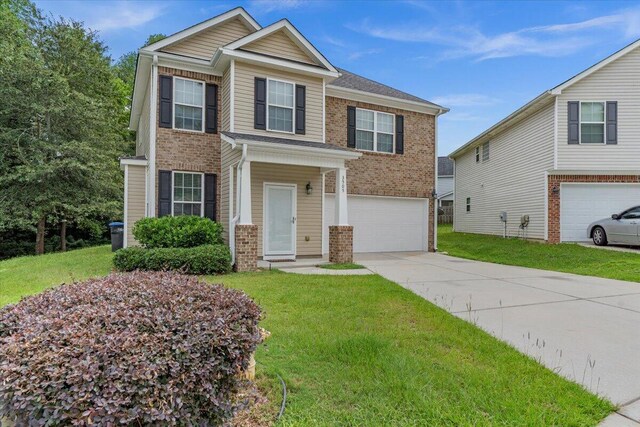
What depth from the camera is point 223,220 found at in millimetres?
10984

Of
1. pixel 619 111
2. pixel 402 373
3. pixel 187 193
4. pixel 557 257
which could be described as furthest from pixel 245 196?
pixel 619 111

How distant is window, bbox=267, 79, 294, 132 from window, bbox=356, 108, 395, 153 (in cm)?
303

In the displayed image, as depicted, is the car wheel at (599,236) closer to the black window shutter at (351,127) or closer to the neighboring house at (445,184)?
the black window shutter at (351,127)

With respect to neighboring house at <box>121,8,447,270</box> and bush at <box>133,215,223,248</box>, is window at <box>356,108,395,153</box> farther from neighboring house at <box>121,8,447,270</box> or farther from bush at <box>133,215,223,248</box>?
bush at <box>133,215,223,248</box>

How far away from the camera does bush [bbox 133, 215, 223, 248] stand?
28.9 ft

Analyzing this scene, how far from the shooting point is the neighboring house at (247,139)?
10156 millimetres

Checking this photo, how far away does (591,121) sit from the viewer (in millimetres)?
13898

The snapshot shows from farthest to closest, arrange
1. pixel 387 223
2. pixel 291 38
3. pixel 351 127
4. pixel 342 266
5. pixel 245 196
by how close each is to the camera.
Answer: pixel 387 223, pixel 351 127, pixel 291 38, pixel 342 266, pixel 245 196

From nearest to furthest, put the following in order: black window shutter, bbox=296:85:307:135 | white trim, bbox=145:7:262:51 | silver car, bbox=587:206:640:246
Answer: white trim, bbox=145:7:262:51, black window shutter, bbox=296:85:307:135, silver car, bbox=587:206:640:246

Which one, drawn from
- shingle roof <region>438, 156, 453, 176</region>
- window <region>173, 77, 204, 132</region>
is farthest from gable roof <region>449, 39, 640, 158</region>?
shingle roof <region>438, 156, 453, 176</region>

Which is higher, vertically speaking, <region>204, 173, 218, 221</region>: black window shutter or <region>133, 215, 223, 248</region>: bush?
<region>204, 173, 218, 221</region>: black window shutter

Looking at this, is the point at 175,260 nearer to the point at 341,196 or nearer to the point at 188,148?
the point at 188,148

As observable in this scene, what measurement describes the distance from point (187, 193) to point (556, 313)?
9.57 metres

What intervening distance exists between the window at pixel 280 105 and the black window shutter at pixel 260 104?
0.45ft
